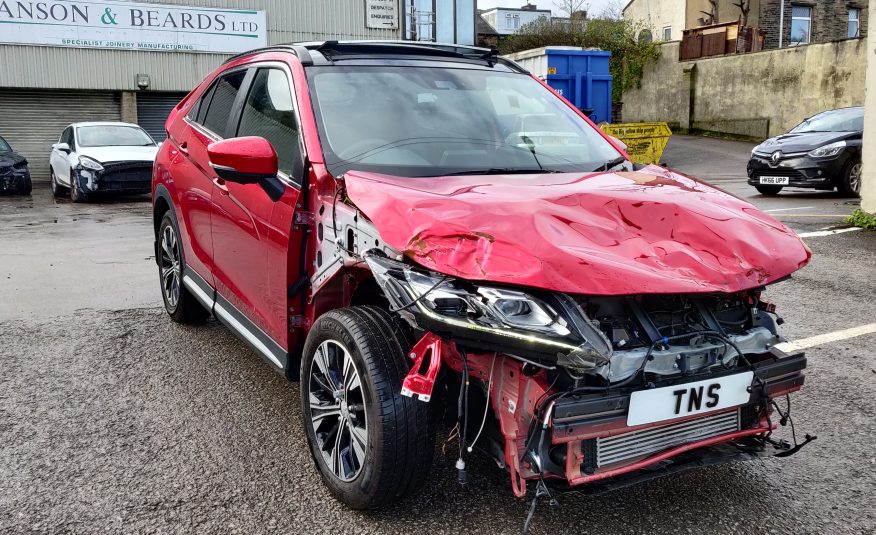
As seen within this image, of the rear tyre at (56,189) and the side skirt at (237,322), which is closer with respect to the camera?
the side skirt at (237,322)

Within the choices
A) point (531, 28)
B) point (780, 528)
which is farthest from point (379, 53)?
point (531, 28)

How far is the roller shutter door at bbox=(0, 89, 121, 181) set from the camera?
23.4 m

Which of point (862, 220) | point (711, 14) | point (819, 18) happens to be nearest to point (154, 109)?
point (862, 220)

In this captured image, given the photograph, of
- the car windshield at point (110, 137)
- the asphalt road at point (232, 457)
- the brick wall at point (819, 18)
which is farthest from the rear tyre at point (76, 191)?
the brick wall at point (819, 18)

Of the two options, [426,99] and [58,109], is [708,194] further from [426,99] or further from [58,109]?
[58,109]

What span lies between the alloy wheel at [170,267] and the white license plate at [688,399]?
142 inches

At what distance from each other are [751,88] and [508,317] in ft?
92.4

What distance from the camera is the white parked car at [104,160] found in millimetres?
15070

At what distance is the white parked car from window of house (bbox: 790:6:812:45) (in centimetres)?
3178

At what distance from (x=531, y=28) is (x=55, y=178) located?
933 inches

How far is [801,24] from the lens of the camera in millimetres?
37062

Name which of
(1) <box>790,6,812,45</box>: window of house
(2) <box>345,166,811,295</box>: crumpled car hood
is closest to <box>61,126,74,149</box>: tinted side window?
(2) <box>345,166,811,295</box>: crumpled car hood

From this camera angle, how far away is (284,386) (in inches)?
166

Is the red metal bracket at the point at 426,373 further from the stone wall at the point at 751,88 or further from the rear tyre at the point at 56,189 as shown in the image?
the stone wall at the point at 751,88
